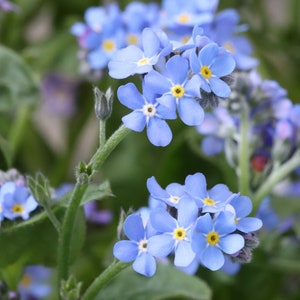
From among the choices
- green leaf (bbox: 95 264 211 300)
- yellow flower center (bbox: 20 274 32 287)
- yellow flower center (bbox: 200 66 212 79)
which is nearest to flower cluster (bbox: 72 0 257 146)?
yellow flower center (bbox: 200 66 212 79)

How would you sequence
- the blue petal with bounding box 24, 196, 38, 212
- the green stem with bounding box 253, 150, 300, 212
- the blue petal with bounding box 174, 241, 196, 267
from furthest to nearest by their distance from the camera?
the green stem with bounding box 253, 150, 300, 212
the blue petal with bounding box 24, 196, 38, 212
the blue petal with bounding box 174, 241, 196, 267

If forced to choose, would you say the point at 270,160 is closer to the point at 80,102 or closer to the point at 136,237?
the point at 136,237

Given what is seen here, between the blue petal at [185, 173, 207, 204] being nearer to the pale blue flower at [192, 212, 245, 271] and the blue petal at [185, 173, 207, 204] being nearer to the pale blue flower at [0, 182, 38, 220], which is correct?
the pale blue flower at [192, 212, 245, 271]

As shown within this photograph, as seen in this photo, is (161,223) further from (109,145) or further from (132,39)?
(132,39)

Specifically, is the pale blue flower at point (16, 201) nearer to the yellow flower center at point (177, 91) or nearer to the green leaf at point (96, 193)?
the green leaf at point (96, 193)

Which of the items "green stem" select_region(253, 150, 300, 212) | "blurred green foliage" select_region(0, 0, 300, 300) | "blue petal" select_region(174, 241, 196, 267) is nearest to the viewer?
"blue petal" select_region(174, 241, 196, 267)

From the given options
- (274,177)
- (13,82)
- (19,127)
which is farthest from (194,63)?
(19,127)

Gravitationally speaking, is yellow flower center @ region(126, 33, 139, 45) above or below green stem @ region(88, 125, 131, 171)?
below
